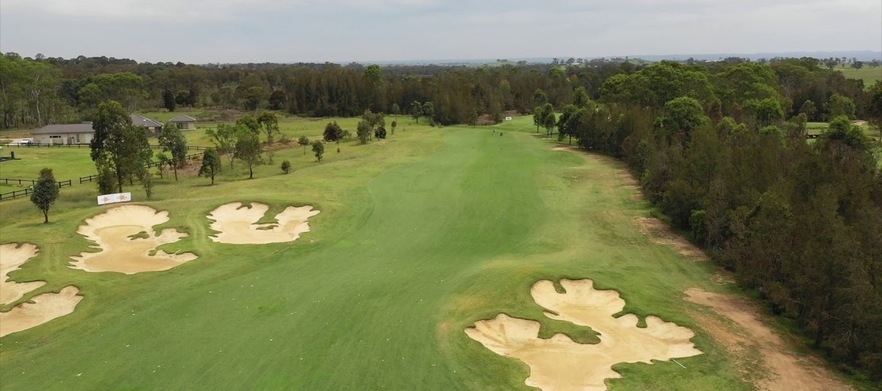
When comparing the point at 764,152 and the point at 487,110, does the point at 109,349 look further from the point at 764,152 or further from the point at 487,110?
the point at 487,110

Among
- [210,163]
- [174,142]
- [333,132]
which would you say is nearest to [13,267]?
[210,163]

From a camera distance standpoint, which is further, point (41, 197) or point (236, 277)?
point (41, 197)

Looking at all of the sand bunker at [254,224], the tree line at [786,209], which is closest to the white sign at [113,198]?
the sand bunker at [254,224]

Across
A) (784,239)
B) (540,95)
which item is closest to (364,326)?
(784,239)

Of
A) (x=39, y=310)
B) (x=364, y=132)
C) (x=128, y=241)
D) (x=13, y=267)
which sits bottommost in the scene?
(x=39, y=310)

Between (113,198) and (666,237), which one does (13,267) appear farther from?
(666,237)
